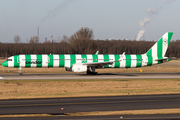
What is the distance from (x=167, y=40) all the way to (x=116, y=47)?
398 ft

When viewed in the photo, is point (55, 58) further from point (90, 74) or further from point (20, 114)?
point (20, 114)

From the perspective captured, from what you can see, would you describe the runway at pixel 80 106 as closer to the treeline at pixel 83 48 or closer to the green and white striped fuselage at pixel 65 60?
the green and white striped fuselage at pixel 65 60

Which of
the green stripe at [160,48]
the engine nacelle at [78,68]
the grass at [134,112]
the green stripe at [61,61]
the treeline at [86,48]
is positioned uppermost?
the treeline at [86,48]

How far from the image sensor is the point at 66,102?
70.8ft

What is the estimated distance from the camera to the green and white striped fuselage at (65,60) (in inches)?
1790

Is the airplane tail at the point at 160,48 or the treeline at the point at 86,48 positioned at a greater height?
the treeline at the point at 86,48

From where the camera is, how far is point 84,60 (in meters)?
47.9

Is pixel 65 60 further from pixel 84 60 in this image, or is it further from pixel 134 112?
pixel 134 112

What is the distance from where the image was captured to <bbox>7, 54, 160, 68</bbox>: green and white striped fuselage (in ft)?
149

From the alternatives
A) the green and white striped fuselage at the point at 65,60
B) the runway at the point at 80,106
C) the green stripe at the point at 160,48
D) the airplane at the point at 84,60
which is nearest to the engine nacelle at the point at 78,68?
the airplane at the point at 84,60

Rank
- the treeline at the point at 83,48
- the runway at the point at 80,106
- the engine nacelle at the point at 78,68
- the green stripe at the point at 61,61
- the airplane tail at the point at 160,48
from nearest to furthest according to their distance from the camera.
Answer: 1. the runway at the point at 80,106
2. the engine nacelle at the point at 78,68
3. the green stripe at the point at 61,61
4. the airplane tail at the point at 160,48
5. the treeline at the point at 83,48

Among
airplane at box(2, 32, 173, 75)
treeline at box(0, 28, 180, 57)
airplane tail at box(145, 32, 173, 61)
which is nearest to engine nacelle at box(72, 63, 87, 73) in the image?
airplane at box(2, 32, 173, 75)

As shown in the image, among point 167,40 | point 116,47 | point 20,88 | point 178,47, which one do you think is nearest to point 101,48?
point 116,47

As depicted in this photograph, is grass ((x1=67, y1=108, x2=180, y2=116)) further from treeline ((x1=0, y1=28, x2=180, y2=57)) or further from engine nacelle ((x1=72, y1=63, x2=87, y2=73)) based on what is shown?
treeline ((x1=0, y1=28, x2=180, y2=57))
